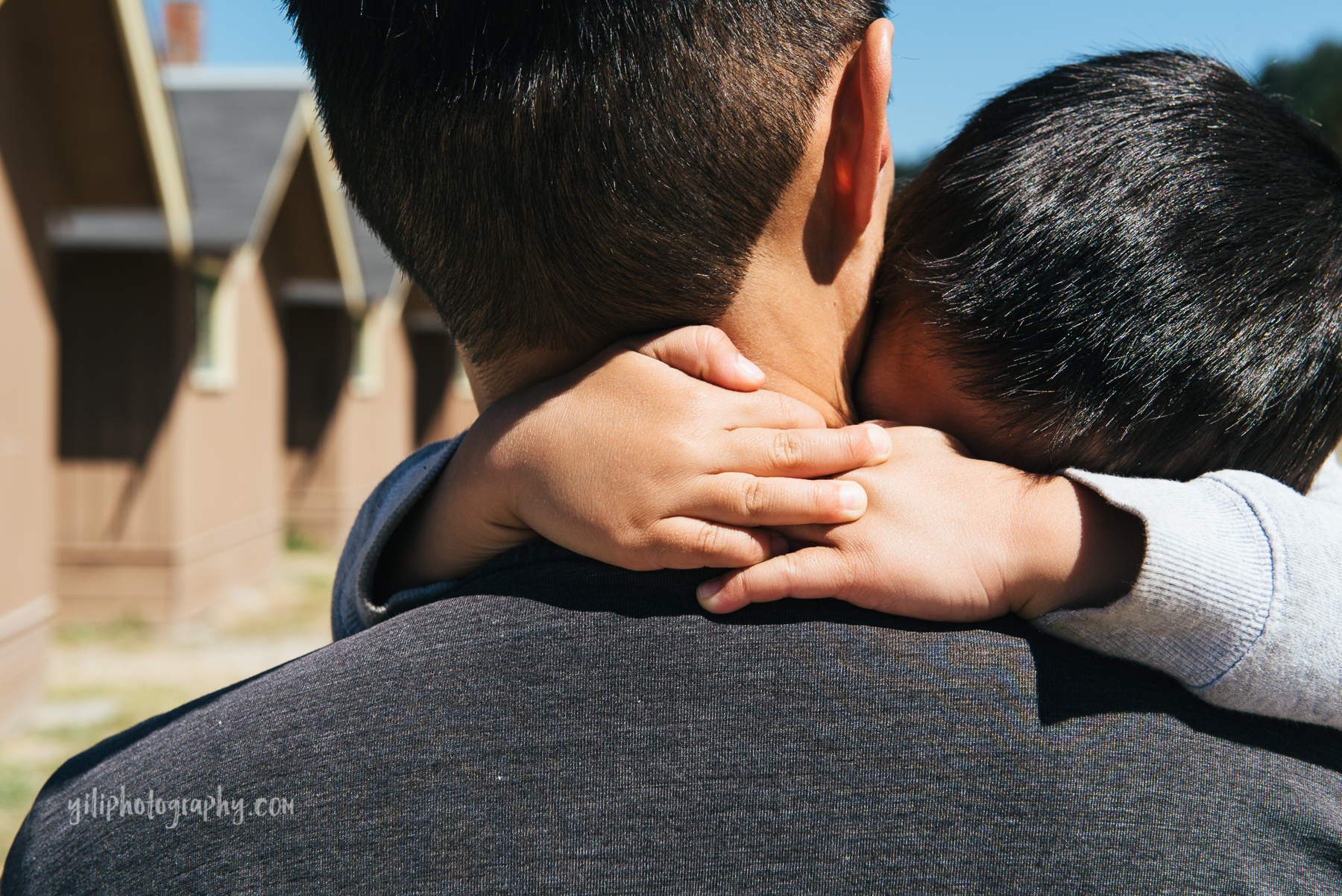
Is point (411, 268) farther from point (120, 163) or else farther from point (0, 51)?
point (120, 163)

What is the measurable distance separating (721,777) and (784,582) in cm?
22

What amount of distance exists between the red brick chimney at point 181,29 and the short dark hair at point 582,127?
20781 mm

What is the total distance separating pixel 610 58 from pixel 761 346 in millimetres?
388

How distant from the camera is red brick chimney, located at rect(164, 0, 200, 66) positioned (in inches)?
738

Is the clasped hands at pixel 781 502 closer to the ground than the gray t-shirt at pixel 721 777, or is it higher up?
higher up

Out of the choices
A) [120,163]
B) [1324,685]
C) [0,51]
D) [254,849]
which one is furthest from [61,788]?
[120,163]

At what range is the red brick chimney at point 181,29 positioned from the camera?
18750mm

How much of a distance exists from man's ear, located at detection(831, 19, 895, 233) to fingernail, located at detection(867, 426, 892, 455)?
10.0 inches

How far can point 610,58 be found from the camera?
108 centimetres

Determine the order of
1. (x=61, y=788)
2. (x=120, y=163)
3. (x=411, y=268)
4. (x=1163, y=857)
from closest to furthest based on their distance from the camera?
(x=1163, y=857), (x=61, y=788), (x=411, y=268), (x=120, y=163)

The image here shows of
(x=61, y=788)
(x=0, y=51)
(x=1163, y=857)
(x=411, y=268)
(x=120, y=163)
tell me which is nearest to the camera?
(x=1163, y=857)

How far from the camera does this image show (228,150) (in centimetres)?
1116

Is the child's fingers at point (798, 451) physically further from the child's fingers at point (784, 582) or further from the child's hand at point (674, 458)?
the child's fingers at point (784, 582)

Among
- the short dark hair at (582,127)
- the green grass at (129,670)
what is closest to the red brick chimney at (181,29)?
the green grass at (129,670)
